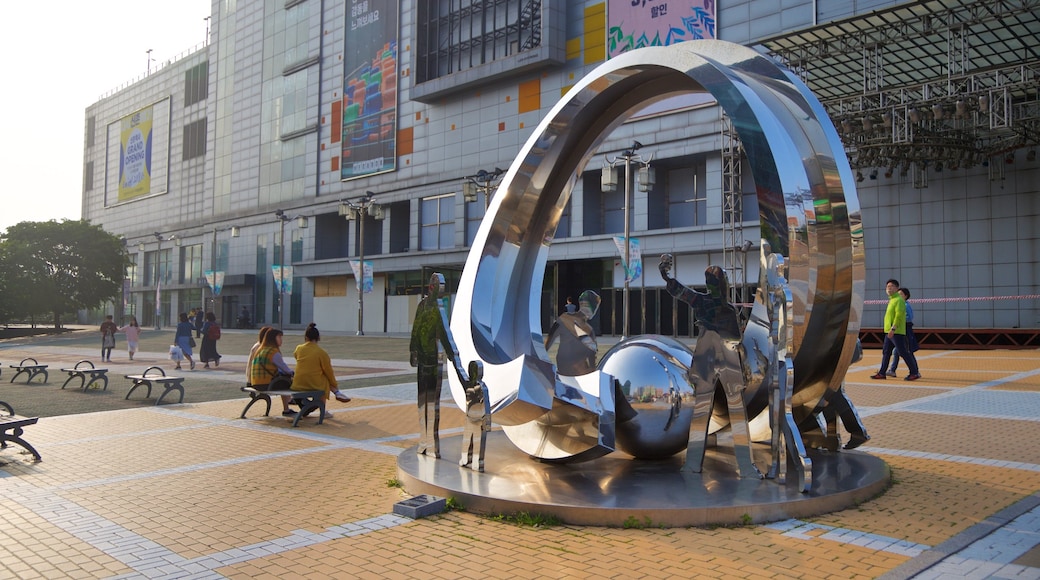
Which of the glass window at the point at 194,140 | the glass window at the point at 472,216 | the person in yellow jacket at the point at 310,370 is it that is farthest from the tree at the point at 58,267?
the person in yellow jacket at the point at 310,370

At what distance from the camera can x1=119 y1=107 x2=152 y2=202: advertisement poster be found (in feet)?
288

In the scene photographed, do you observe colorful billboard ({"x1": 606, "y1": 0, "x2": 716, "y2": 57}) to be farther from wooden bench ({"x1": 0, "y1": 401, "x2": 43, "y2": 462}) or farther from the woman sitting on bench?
wooden bench ({"x1": 0, "y1": 401, "x2": 43, "y2": 462})

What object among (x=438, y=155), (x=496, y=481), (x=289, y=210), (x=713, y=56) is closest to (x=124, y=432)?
(x=496, y=481)

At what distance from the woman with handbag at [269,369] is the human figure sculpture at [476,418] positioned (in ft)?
18.8

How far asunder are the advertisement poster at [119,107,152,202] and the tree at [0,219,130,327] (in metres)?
24.7

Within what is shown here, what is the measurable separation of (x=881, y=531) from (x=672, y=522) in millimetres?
1528

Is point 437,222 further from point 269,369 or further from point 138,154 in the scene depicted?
point 138,154

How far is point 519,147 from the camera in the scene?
45625mm

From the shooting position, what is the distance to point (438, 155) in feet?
170

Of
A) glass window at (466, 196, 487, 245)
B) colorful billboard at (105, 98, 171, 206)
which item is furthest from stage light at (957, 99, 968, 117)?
colorful billboard at (105, 98, 171, 206)

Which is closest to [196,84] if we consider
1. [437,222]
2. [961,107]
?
[437,222]

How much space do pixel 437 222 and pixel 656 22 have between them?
2071 cm

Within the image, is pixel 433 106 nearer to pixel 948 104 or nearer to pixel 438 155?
pixel 438 155

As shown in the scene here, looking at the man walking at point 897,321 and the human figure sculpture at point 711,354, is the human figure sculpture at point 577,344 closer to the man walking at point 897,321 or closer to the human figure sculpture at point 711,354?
the human figure sculpture at point 711,354
